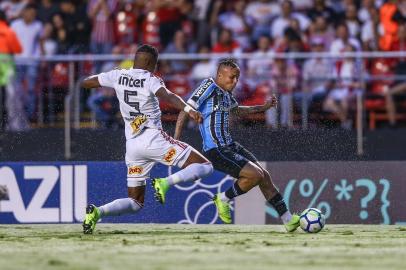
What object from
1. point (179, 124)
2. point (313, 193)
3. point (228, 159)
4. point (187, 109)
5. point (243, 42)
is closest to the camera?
point (187, 109)

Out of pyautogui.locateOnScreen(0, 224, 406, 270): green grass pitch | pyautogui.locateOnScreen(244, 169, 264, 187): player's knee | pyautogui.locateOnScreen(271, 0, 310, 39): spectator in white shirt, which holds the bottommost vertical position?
pyautogui.locateOnScreen(0, 224, 406, 270): green grass pitch

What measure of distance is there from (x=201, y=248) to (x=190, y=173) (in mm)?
1903

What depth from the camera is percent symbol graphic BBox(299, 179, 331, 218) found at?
15320 mm

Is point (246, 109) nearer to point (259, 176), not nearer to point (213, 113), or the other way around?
point (213, 113)

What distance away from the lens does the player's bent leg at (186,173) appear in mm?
12172

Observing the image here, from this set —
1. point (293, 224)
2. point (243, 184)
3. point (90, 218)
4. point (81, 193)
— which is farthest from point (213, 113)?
point (81, 193)

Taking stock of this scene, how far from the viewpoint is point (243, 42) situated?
19641 mm

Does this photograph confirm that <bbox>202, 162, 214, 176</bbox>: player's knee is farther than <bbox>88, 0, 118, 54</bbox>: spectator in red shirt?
No

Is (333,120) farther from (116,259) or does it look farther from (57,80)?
(116,259)

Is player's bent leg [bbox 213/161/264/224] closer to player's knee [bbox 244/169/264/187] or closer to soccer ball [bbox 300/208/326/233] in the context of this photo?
player's knee [bbox 244/169/264/187]

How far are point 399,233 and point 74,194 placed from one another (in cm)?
471

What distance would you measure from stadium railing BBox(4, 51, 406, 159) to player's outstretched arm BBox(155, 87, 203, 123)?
5.07 m

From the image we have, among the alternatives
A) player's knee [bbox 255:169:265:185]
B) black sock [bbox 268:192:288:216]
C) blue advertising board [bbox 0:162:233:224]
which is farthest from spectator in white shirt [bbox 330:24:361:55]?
player's knee [bbox 255:169:265:185]

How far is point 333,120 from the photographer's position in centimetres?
1741
